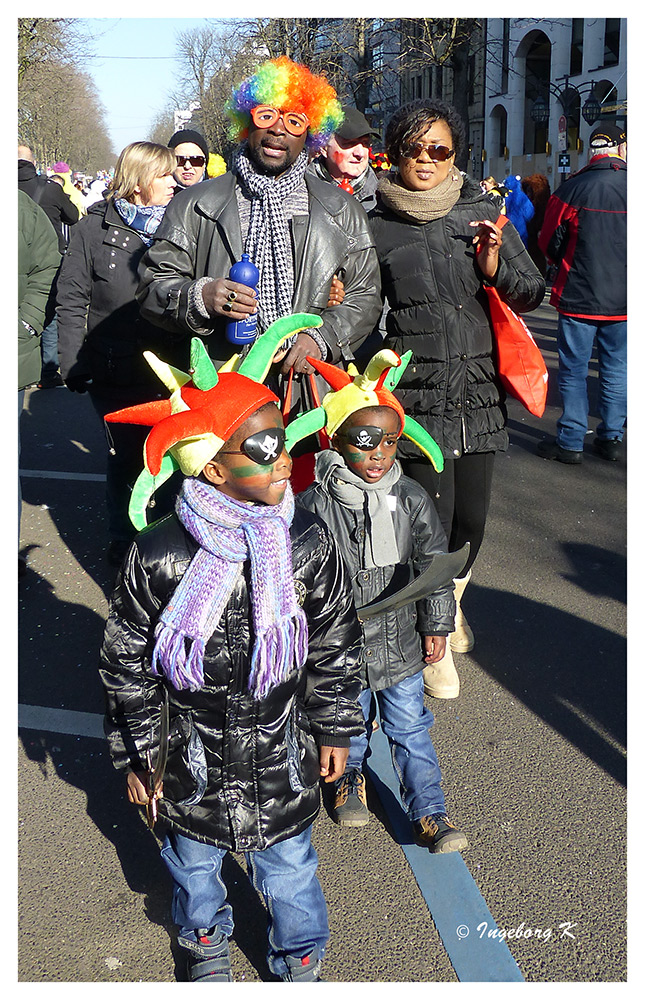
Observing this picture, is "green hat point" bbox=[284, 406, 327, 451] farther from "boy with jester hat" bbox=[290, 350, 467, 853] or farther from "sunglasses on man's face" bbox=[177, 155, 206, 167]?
"sunglasses on man's face" bbox=[177, 155, 206, 167]

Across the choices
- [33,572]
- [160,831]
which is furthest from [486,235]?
[33,572]

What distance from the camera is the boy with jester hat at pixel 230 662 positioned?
206cm

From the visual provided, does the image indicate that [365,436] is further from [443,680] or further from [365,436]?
[443,680]

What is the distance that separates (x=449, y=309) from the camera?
338cm

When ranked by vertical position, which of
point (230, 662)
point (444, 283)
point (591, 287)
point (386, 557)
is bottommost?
point (230, 662)

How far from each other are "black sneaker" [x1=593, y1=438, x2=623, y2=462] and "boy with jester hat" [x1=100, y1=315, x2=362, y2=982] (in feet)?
15.6

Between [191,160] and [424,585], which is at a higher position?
[191,160]

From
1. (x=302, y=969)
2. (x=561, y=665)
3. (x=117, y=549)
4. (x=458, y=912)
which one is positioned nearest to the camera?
(x=302, y=969)

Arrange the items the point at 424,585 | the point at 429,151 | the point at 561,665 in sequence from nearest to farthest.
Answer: the point at 424,585 < the point at 429,151 < the point at 561,665

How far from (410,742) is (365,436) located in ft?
3.40

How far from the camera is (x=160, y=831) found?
290 cm

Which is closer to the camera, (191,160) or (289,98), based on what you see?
(289,98)

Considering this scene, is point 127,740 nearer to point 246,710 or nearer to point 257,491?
point 246,710

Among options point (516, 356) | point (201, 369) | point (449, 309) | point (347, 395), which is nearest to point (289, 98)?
point (449, 309)
